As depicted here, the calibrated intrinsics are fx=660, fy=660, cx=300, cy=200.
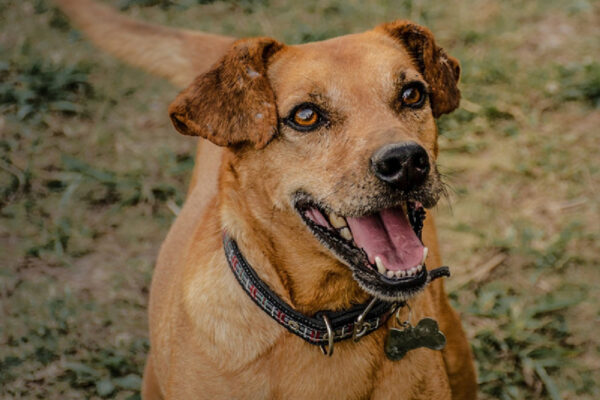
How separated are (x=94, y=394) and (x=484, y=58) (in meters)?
4.43

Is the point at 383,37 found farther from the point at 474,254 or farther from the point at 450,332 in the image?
the point at 474,254

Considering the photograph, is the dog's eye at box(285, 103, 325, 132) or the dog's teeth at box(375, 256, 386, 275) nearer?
the dog's teeth at box(375, 256, 386, 275)

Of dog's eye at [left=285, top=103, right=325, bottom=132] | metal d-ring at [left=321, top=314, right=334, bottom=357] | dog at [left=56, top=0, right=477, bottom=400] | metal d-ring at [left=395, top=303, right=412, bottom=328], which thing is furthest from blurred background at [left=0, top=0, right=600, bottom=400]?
dog's eye at [left=285, top=103, right=325, bottom=132]

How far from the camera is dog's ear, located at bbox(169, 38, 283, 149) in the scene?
2.50 metres

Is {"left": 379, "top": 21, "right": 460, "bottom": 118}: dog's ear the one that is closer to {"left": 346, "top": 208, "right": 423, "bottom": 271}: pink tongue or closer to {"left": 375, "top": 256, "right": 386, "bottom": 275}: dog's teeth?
{"left": 346, "top": 208, "right": 423, "bottom": 271}: pink tongue

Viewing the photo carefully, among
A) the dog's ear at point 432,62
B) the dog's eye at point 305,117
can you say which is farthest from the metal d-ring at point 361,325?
the dog's ear at point 432,62

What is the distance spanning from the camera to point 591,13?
21.4 feet

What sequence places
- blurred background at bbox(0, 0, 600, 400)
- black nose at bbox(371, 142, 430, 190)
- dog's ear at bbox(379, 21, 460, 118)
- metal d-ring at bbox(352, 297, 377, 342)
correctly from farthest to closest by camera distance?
blurred background at bbox(0, 0, 600, 400)
dog's ear at bbox(379, 21, 460, 118)
metal d-ring at bbox(352, 297, 377, 342)
black nose at bbox(371, 142, 430, 190)

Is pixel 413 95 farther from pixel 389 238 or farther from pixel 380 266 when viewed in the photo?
pixel 380 266

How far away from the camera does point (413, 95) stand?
2777 millimetres

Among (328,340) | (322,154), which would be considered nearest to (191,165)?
(322,154)

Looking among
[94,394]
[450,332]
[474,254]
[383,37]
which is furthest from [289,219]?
[474,254]

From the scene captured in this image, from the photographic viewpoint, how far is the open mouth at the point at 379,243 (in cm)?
238

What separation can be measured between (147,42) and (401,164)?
1610 mm
